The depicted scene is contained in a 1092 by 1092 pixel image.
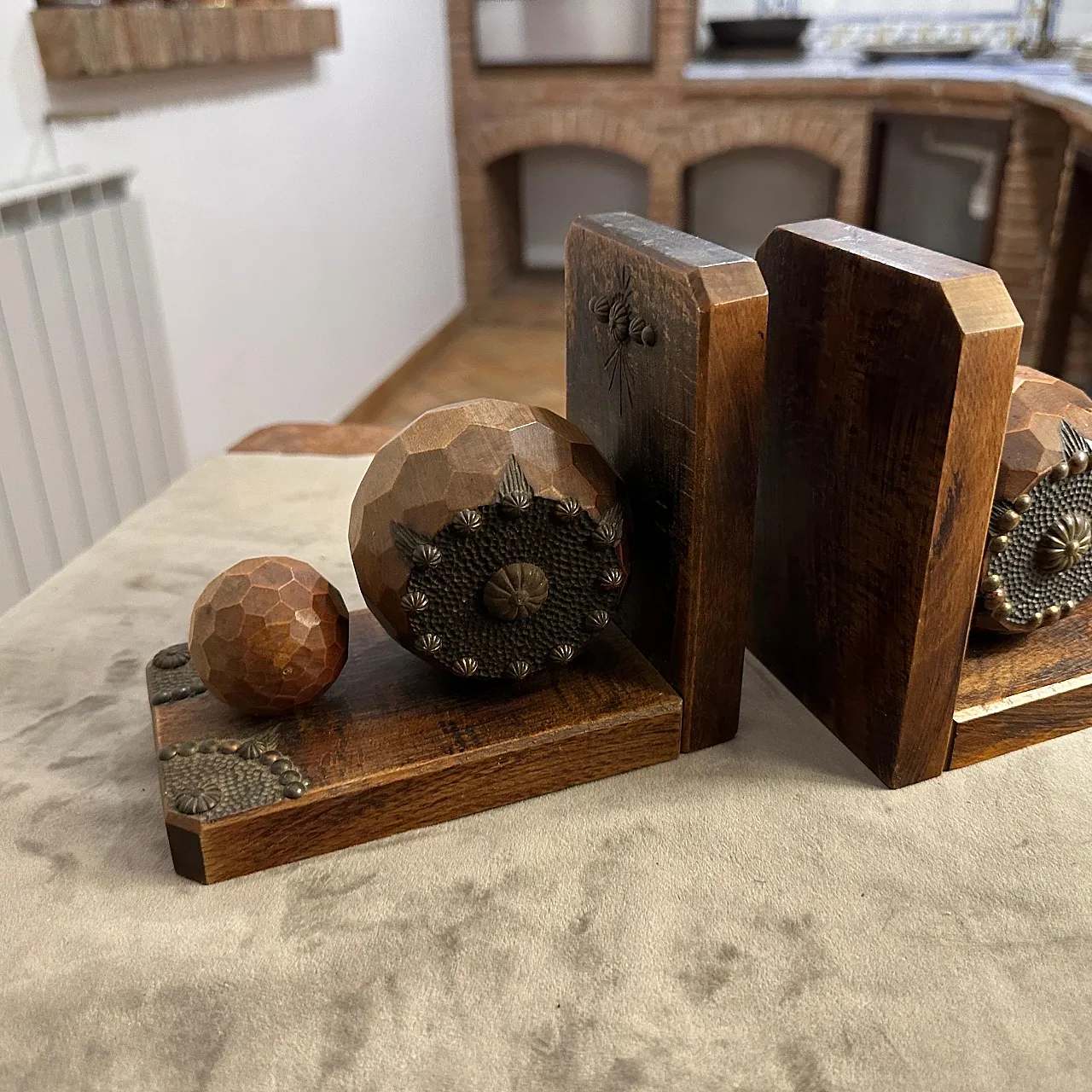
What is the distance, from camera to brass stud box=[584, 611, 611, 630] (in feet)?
3.02

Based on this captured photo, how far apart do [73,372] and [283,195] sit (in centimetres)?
95

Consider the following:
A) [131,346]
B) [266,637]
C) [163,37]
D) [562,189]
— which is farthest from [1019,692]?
[562,189]

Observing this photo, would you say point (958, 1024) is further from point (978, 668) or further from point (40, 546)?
point (40, 546)

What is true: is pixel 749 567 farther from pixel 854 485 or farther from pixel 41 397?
pixel 41 397

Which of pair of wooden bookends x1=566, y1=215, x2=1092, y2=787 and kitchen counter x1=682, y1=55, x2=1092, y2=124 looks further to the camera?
kitchen counter x1=682, y1=55, x2=1092, y2=124

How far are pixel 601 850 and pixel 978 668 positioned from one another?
1.32 feet

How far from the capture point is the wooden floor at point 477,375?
324cm

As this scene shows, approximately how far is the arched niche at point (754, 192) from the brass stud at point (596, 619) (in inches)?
131

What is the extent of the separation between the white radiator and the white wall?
0.31ft

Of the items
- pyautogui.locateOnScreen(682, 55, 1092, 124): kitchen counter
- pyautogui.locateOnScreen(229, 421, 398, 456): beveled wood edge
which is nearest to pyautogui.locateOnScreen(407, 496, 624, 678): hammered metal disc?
pyautogui.locateOnScreen(229, 421, 398, 456): beveled wood edge

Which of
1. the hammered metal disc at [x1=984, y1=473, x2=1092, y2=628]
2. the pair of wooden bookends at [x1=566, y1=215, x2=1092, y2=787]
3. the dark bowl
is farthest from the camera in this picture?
the dark bowl

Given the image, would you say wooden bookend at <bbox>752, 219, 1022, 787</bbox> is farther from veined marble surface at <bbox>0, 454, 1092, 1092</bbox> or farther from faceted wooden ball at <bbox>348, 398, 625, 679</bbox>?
faceted wooden ball at <bbox>348, 398, 625, 679</bbox>

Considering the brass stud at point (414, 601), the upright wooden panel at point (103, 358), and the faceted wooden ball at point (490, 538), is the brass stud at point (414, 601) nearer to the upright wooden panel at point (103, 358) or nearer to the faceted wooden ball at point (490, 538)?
the faceted wooden ball at point (490, 538)

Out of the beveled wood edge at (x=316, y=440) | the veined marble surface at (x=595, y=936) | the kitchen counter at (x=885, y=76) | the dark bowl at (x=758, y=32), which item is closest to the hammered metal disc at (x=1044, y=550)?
the veined marble surface at (x=595, y=936)
